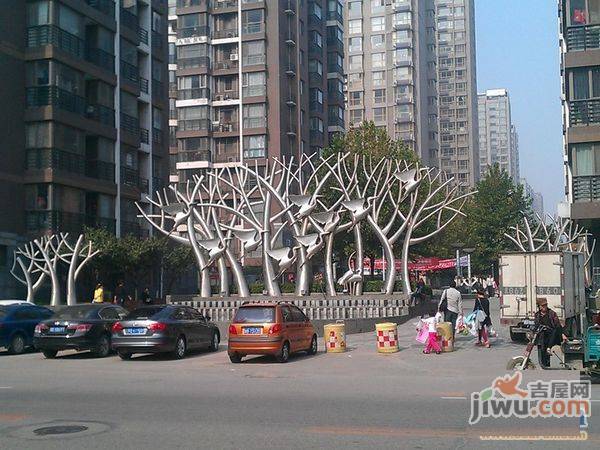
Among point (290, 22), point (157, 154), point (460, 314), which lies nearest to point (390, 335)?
point (460, 314)

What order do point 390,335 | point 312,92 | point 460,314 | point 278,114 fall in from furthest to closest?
1. point 312,92
2. point 278,114
3. point 460,314
4. point 390,335

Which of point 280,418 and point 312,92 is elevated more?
point 312,92

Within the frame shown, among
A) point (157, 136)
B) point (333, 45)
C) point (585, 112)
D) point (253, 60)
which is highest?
point (333, 45)

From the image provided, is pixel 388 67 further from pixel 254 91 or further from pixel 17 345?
pixel 17 345

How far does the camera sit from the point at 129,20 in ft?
158

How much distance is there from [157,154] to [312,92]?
2505 cm

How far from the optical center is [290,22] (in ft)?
226

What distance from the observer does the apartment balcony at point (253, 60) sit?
6631 centimetres

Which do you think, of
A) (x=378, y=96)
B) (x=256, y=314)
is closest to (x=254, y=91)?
(x=378, y=96)

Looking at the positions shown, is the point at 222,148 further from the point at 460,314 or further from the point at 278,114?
the point at 460,314

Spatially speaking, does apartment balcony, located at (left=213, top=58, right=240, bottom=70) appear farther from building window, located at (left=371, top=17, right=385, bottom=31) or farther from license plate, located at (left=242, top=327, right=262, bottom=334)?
license plate, located at (left=242, top=327, right=262, bottom=334)

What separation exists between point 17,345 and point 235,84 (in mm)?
48358

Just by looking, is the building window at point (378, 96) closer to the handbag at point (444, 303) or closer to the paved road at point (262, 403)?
the handbag at point (444, 303)

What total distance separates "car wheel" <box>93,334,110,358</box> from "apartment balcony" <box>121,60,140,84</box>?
29103mm
